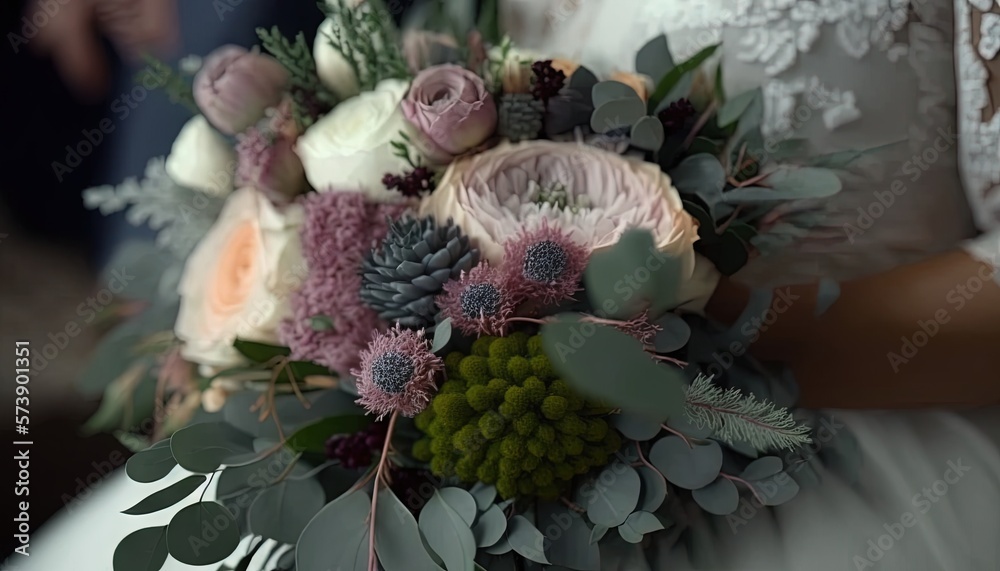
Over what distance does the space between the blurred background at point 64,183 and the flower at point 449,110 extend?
45 centimetres

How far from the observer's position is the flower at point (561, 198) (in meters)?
0.45

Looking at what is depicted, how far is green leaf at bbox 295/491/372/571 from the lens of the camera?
0.41 m

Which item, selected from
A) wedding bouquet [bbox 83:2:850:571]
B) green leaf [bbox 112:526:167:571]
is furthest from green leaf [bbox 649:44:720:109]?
green leaf [bbox 112:526:167:571]

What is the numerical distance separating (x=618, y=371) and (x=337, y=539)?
217mm

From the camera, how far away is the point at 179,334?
565 millimetres

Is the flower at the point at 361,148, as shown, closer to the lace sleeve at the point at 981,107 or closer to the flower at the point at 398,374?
the flower at the point at 398,374

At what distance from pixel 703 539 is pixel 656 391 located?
206mm

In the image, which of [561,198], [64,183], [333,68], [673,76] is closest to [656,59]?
[673,76]

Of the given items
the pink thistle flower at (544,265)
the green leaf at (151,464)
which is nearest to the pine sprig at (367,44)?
the pink thistle flower at (544,265)

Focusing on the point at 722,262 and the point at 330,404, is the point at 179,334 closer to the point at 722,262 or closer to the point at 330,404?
the point at 330,404

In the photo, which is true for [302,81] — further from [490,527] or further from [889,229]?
[889,229]

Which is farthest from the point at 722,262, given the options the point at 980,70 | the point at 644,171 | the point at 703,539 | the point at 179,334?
the point at 179,334

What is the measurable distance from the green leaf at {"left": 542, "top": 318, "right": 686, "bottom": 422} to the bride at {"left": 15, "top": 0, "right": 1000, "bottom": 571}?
245mm

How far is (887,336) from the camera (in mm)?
570
